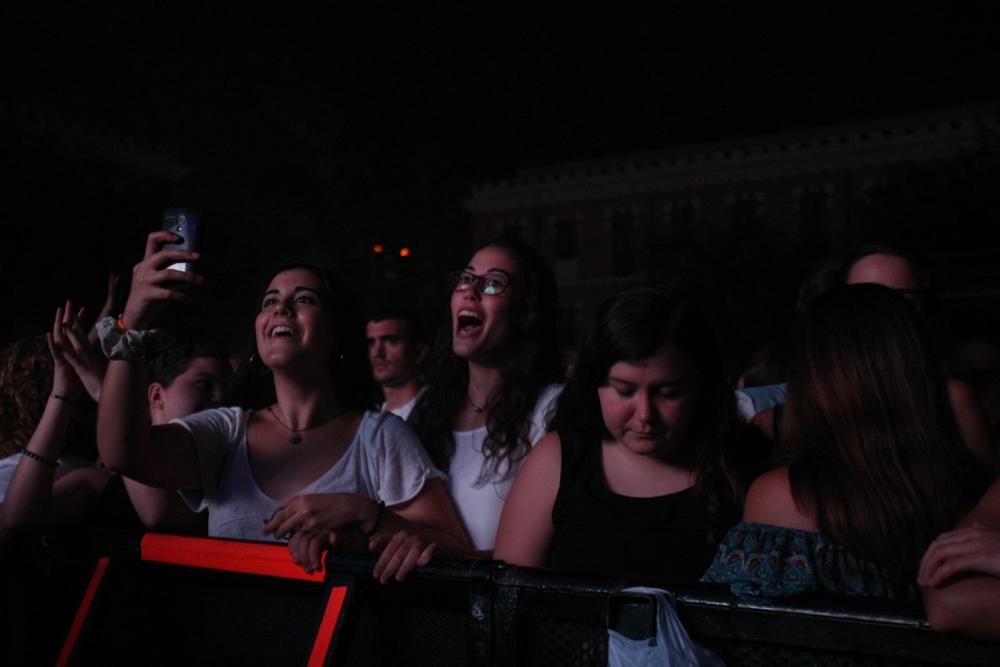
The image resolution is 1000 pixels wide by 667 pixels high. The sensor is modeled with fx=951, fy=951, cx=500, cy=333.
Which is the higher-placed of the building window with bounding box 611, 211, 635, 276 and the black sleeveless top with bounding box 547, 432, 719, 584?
the building window with bounding box 611, 211, 635, 276

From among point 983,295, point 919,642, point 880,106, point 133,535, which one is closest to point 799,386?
point 919,642

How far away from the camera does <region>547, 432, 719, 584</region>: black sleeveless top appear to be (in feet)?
7.93

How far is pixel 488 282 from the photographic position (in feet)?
11.8

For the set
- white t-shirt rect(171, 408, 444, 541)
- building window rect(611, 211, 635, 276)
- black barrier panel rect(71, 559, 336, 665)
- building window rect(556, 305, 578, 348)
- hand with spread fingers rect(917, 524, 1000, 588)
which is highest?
building window rect(611, 211, 635, 276)

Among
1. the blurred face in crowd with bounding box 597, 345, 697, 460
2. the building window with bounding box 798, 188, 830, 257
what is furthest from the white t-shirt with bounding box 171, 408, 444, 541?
the building window with bounding box 798, 188, 830, 257

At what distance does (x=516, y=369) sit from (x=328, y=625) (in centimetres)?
169

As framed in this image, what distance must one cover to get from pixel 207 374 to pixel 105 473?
760mm

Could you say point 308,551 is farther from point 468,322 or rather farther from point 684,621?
point 468,322

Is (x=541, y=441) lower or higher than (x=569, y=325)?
lower

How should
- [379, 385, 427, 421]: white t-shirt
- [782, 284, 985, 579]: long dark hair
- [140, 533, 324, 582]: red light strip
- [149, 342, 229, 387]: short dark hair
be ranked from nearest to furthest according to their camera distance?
[782, 284, 985, 579]: long dark hair, [140, 533, 324, 582]: red light strip, [379, 385, 427, 421]: white t-shirt, [149, 342, 229, 387]: short dark hair

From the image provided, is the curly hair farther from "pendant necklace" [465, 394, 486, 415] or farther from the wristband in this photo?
"pendant necklace" [465, 394, 486, 415]

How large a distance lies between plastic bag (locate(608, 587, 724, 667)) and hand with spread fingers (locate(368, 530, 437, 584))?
1.73 ft

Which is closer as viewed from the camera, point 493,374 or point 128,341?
point 128,341

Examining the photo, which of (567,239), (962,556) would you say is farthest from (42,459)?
(567,239)
